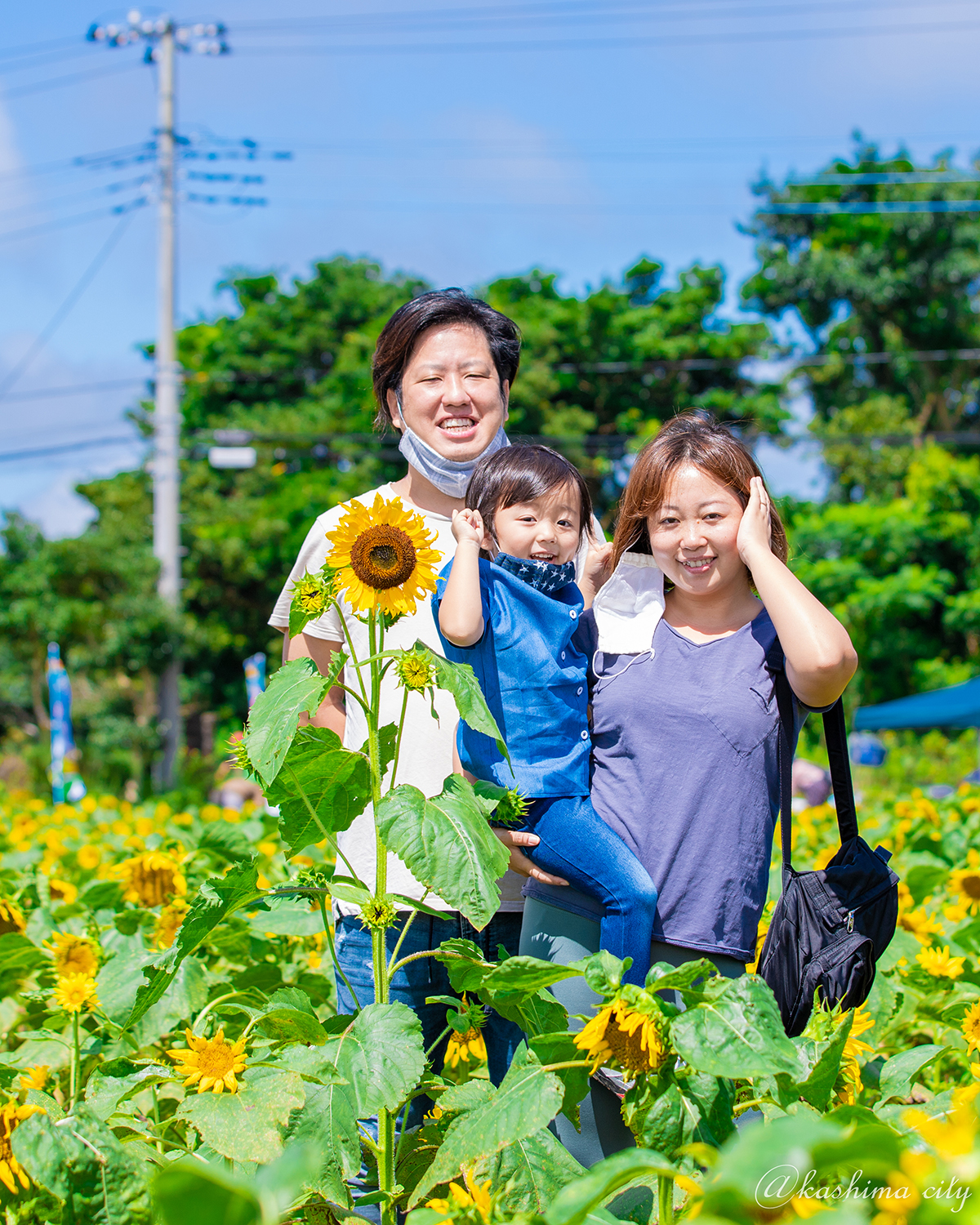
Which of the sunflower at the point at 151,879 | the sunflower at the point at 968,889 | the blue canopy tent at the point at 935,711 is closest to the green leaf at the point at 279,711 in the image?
the sunflower at the point at 151,879

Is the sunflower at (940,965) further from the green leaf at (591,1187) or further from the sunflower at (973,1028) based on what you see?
the green leaf at (591,1187)

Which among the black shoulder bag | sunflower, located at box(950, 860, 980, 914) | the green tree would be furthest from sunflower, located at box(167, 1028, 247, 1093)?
the green tree

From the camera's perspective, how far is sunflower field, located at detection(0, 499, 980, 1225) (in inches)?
37.4

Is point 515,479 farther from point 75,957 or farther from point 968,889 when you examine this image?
point 968,889

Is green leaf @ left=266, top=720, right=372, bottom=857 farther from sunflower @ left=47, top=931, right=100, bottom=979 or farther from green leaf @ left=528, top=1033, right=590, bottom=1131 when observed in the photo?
sunflower @ left=47, top=931, right=100, bottom=979

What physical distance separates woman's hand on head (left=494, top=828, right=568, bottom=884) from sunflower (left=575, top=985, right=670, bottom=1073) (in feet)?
1.53

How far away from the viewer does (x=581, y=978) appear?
1826mm

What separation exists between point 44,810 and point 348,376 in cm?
1714

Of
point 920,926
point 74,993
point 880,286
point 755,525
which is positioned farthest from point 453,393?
point 880,286

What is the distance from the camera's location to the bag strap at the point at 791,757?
1898 mm

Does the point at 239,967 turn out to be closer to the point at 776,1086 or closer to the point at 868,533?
the point at 776,1086

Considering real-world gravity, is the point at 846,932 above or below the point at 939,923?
above

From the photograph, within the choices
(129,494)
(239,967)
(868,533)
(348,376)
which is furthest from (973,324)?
(239,967)

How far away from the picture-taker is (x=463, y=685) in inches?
61.1
